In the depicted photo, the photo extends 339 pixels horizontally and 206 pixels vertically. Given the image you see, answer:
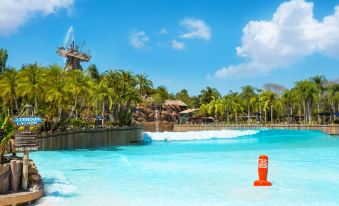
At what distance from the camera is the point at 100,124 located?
2077 inches

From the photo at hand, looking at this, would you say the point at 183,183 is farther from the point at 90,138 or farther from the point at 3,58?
the point at 3,58

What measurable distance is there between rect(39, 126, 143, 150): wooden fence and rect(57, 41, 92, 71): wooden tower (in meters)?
23.3

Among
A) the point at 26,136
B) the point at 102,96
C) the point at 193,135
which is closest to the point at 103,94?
the point at 102,96

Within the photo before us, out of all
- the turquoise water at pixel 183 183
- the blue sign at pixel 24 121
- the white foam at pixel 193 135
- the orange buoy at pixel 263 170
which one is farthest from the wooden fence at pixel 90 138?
the orange buoy at pixel 263 170

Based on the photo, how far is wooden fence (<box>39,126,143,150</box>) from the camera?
39.1 metres

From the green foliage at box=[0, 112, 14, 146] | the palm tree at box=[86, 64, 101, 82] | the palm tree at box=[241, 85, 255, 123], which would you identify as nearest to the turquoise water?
the green foliage at box=[0, 112, 14, 146]

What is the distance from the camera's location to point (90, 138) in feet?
148

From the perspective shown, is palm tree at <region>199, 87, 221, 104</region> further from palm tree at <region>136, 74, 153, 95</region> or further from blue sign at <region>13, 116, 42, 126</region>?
blue sign at <region>13, 116, 42, 126</region>

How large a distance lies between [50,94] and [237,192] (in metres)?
27.3

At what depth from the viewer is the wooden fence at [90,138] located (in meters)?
39.1

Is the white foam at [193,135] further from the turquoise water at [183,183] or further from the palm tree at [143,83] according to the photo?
the turquoise water at [183,183]

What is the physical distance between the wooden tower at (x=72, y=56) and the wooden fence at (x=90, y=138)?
23344 mm

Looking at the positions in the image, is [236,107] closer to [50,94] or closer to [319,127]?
[319,127]

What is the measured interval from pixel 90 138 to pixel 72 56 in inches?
1270
